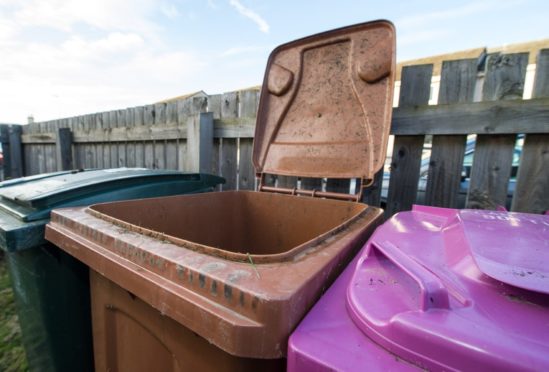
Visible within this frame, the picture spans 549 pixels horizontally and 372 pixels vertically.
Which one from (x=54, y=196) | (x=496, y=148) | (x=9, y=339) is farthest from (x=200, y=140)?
(x=496, y=148)

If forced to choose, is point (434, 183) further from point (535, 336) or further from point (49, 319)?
point (49, 319)

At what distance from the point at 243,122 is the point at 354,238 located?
1795 millimetres

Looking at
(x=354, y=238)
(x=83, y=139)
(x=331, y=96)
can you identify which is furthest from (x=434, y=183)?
(x=83, y=139)

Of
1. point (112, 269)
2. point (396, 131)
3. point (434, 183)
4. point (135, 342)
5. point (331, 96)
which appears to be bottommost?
point (135, 342)

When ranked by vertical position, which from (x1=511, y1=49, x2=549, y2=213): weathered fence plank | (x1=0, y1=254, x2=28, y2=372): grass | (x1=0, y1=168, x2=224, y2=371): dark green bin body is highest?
(x1=511, y1=49, x2=549, y2=213): weathered fence plank

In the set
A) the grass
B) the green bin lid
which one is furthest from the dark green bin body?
the grass

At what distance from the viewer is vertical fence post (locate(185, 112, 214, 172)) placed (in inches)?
97.1

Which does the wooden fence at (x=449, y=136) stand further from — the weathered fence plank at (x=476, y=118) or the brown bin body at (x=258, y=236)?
the brown bin body at (x=258, y=236)

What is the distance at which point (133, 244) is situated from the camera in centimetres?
68

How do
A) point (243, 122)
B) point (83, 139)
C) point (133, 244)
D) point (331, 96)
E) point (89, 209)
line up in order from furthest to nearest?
point (83, 139) < point (243, 122) < point (331, 96) < point (89, 209) < point (133, 244)

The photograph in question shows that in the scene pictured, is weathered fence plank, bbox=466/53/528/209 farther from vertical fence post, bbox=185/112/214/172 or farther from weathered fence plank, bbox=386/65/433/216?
vertical fence post, bbox=185/112/214/172

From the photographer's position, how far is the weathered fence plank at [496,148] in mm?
1345

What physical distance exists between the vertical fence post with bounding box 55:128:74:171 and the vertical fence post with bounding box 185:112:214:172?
296 cm

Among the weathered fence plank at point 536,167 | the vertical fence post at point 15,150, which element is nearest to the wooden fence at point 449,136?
the weathered fence plank at point 536,167
